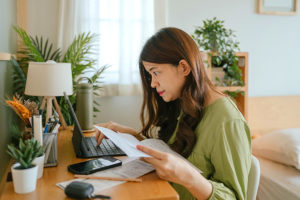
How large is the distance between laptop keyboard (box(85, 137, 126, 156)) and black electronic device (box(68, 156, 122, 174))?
11 cm

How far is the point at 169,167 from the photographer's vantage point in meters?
0.86

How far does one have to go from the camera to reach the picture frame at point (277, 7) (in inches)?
106

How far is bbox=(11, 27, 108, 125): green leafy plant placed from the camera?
1.92m

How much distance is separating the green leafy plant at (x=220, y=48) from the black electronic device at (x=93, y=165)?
146cm

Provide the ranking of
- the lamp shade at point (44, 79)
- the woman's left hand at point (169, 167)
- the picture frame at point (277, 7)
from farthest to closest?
the picture frame at point (277, 7) → the lamp shade at point (44, 79) → the woman's left hand at point (169, 167)

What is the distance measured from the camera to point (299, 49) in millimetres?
2908

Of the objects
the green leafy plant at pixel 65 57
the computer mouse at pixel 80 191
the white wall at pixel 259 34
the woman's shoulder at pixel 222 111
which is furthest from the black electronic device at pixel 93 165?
the white wall at pixel 259 34

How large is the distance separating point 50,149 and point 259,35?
7.83 ft

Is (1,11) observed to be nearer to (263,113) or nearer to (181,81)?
(181,81)

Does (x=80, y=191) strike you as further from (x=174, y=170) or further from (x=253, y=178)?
(x=253, y=178)

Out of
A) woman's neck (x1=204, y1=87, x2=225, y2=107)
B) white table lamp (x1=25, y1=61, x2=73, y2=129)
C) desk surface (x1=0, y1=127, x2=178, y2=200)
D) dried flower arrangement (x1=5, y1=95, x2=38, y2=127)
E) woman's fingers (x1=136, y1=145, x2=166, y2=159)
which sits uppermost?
white table lamp (x1=25, y1=61, x2=73, y2=129)

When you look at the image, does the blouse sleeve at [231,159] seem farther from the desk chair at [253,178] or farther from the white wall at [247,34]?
the white wall at [247,34]

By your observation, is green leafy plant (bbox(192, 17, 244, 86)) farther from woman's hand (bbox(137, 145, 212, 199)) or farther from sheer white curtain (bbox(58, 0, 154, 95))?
woman's hand (bbox(137, 145, 212, 199))

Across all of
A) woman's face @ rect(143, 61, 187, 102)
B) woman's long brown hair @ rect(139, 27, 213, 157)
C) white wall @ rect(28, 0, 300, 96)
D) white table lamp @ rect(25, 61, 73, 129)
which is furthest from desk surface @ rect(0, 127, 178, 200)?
white wall @ rect(28, 0, 300, 96)
